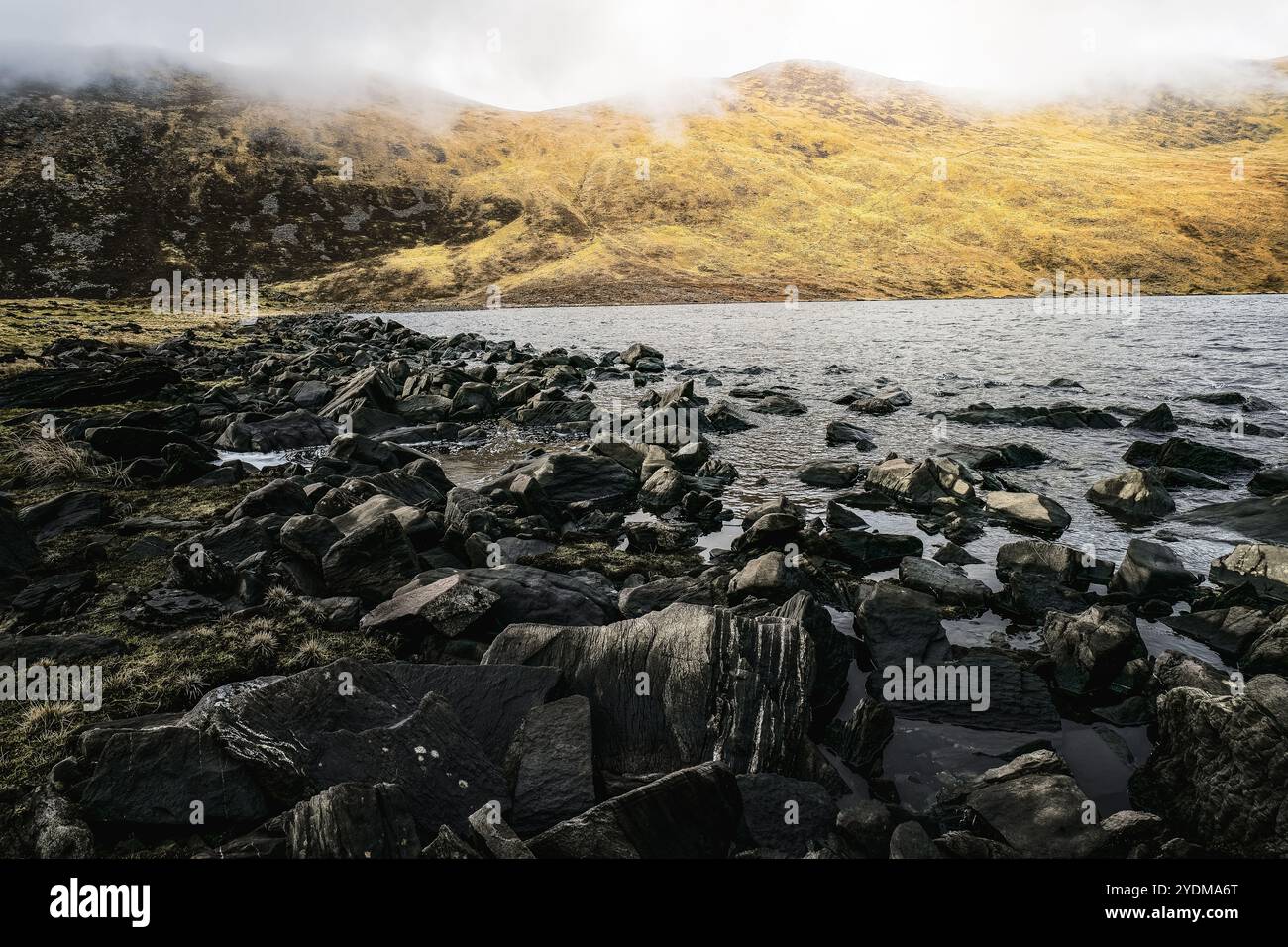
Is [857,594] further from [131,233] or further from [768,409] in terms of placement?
[131,233]

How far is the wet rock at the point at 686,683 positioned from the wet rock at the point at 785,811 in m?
0.34

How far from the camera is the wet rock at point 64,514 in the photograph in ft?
39.6

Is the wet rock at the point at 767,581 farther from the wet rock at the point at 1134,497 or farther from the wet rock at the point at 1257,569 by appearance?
the wet rock at the point at 1134,497

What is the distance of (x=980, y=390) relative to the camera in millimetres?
31625

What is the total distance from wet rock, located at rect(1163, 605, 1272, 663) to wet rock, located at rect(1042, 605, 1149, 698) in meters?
1.51

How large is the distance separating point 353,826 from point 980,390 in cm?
3313

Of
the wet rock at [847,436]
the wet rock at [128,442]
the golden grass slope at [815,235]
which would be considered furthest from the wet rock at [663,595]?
the golden grass slope at [815,235]

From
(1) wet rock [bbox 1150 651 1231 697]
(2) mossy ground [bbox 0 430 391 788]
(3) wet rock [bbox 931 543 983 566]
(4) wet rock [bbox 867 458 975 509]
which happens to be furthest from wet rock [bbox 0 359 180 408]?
(1) wet rock [bbox 1150 651 1231 697]

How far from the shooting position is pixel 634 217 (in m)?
168

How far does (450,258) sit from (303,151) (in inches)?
2477

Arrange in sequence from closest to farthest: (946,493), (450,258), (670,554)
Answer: (670,554) < (946,493) < (450,258)

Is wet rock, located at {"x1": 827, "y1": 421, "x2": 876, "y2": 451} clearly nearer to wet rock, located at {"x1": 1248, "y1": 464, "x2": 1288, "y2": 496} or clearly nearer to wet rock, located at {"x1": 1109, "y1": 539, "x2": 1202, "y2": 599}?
wet rock, located at {"x1": 1248, "y1": 464, "x2": 1288, "y2": 496}

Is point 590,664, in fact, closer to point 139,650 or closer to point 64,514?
point 139,650
